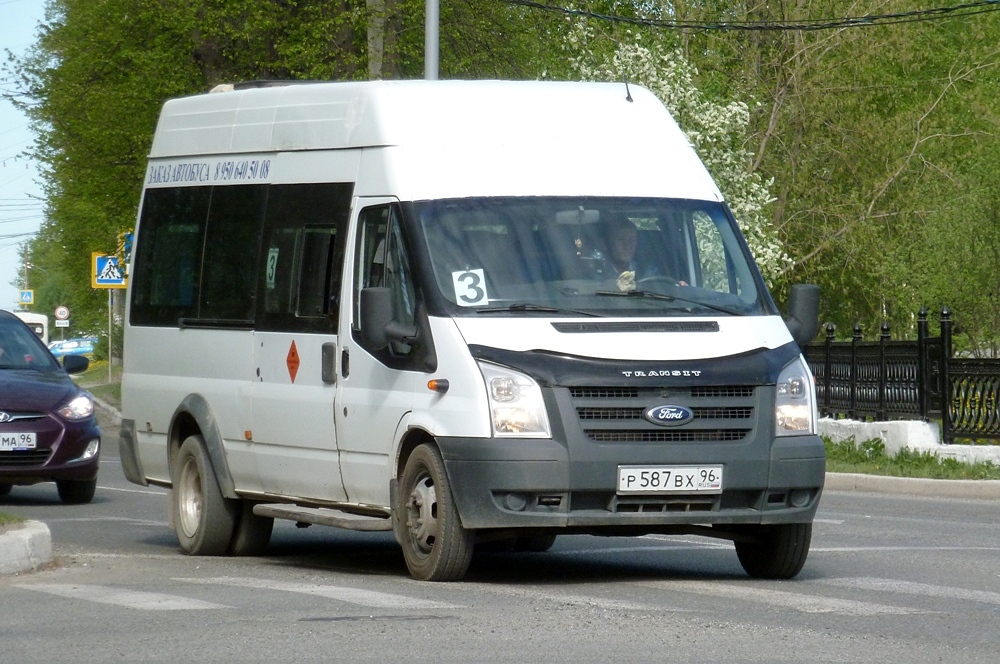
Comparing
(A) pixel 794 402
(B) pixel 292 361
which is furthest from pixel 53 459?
(A) pixel 794 402

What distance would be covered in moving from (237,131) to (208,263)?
2.83ft

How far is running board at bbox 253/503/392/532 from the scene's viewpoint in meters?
10.0

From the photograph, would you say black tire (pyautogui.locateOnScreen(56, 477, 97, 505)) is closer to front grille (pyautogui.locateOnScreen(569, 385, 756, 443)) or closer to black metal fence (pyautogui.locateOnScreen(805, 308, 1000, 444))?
front grille (pyautogui.locateOnScreen(569, 385, 756, 443))

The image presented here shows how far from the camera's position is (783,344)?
31.9ft

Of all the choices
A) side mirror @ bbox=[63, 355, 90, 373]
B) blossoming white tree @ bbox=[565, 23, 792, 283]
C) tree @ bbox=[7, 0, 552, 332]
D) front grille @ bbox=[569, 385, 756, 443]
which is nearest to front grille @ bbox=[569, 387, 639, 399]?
front grille @ bbox=[569, 385, 756, 443]

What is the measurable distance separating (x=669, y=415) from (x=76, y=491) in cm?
925

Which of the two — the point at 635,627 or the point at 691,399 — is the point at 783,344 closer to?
the point at 691,399

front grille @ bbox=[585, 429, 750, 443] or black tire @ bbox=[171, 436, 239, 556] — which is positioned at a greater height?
front grille @ bbox=[585, 429, 750, 443]

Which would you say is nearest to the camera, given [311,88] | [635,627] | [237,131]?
[635,627]

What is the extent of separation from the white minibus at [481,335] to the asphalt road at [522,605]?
398 mm

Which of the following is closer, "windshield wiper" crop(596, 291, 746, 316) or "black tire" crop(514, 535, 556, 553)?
"windshield wiper" crop(596, 291, 746, 316)

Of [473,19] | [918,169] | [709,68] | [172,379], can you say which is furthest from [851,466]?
[918,169]

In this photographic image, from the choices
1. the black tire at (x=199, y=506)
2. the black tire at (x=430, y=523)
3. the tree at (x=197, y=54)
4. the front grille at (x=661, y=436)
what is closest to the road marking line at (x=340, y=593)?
the black tire at (x=430, y=523)

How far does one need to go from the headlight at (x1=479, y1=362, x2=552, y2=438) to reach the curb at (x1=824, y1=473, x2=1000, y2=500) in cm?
974
